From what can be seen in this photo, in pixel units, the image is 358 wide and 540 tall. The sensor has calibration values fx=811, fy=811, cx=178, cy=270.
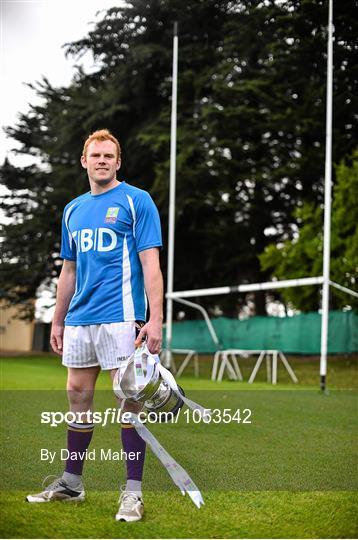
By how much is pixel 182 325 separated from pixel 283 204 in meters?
6.92

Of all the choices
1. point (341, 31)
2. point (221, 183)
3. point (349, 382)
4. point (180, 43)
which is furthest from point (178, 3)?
point (349, 382)

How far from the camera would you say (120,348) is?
3838mm

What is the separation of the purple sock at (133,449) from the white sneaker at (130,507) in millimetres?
106

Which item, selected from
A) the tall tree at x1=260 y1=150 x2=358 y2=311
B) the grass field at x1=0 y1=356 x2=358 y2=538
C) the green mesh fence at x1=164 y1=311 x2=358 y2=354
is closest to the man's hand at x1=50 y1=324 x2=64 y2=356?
the grass field at x1=0 y1=356 x2=358 y2=538

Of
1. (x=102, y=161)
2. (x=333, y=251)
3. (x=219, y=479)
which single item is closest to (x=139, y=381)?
(x=102, y=161)

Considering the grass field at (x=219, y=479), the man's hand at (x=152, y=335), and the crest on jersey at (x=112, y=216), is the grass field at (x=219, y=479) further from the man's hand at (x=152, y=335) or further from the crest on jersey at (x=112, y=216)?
the crest on jersey at (x=112, y=216)

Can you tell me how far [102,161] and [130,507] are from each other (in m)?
1.62

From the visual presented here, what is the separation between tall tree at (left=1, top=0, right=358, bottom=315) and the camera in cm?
2141

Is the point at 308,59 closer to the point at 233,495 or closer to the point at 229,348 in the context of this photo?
the point at 229,348

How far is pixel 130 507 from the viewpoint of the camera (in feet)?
11.8

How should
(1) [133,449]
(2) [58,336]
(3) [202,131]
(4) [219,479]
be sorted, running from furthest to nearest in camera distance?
(3) [202,131] → (4) [219,479] → (2) [58,336] → (1) [133,449]

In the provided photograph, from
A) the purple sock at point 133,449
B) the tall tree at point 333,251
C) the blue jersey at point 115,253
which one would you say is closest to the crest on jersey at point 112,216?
the blue jersey at point 115,253
